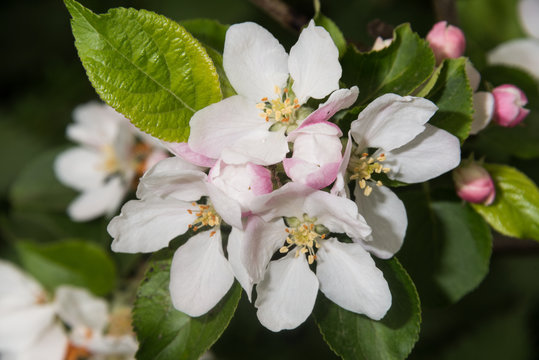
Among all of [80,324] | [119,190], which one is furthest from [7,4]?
[80,324]

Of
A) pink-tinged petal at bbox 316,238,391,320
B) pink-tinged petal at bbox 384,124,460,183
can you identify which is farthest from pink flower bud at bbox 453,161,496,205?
pink-tinged petal at bbox 316,238,391,320

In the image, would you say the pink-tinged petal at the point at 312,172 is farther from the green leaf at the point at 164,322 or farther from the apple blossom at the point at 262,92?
the green leaf at the point at 164,322

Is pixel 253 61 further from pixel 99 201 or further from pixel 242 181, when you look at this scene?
pixel 99 201

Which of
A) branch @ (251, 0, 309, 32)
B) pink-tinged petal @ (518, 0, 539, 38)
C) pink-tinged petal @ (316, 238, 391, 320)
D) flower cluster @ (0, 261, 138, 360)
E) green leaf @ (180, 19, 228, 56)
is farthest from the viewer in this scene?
pink-tinged petal @ (518, 0, 539, 38)

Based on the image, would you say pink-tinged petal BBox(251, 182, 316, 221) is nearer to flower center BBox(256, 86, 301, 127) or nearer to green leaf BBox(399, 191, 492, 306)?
flower center BBox(256, 86, 301, 127)

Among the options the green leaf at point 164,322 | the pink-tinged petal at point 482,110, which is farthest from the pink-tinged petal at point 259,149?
the pink-tinged petal at point 482,110
